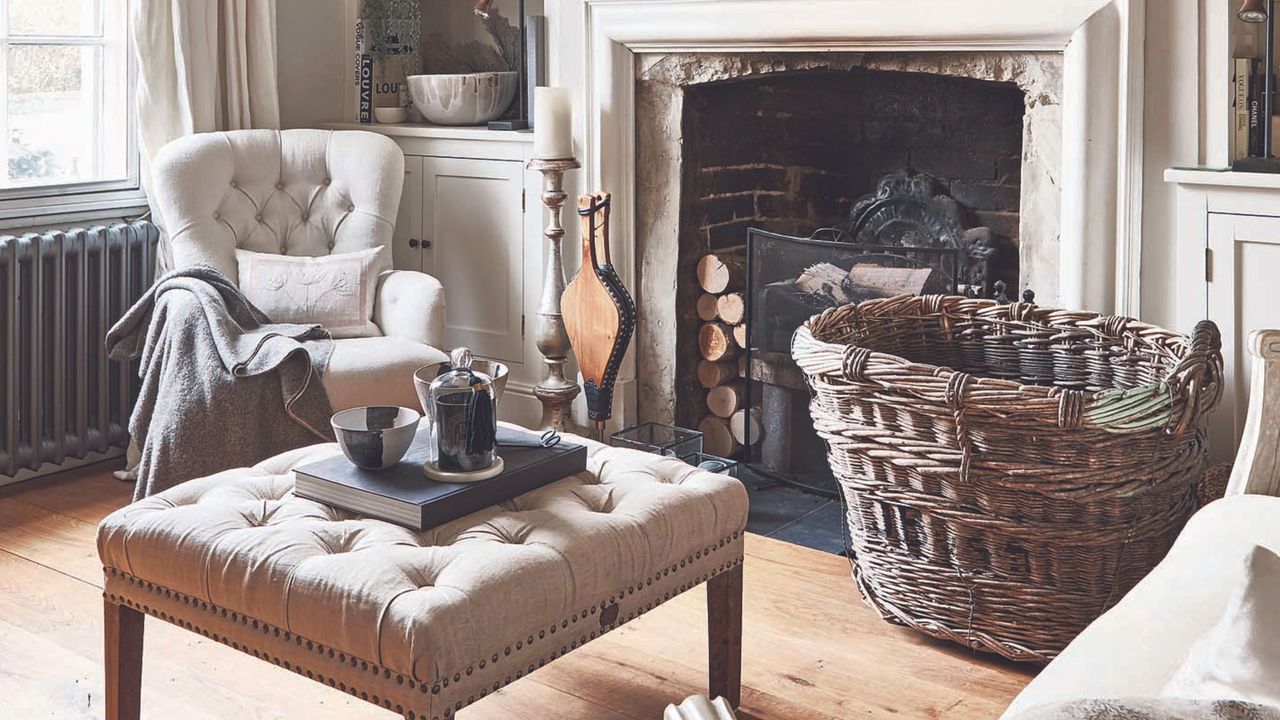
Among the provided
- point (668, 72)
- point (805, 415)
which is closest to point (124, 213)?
point (668, 72)

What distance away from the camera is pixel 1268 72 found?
251 cm

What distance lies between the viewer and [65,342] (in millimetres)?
3512

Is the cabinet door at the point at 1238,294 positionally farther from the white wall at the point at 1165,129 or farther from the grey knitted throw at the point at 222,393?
the grey knitted throw at the point at 222,393

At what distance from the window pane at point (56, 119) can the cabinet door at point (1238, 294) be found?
115 inches

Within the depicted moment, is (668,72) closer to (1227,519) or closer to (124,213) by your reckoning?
(124,213)

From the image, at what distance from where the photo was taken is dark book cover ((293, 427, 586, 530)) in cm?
191

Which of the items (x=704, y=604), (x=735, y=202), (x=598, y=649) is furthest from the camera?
(x=735, y=202)

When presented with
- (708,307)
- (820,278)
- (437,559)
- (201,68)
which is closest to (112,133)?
(201,68)

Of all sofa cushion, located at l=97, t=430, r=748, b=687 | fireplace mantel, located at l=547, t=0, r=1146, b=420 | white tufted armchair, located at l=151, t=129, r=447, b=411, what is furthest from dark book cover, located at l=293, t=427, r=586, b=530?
fireplace mantel, located at l=547, t=0, r=1146, b=420

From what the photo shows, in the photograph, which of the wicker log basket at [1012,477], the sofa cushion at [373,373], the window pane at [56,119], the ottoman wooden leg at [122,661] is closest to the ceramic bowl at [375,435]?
the ottoman wooden leg at [122,661]

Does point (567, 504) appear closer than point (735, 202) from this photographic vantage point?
Yes

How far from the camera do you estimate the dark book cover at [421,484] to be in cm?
191

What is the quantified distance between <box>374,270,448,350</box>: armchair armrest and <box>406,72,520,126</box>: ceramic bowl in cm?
64

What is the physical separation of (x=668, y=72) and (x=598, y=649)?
Answer: 1718 millimetres
